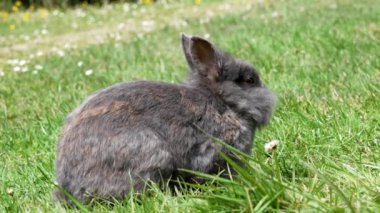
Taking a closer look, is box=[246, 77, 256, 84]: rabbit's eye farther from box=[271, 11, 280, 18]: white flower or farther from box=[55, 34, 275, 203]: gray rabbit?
box=[271, 11, 280, 18]: white flower

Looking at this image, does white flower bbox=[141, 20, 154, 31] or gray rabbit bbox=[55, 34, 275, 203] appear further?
white flower bbox=[141, 20, 154, 31]

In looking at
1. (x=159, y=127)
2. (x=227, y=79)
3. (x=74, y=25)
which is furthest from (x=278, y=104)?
(x=74, y=25)

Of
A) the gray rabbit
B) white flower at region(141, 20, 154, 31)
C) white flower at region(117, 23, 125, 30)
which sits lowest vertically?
white flower at region(117, 23, 125, 30)

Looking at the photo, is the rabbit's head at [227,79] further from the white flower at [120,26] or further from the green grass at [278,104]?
the white flower at [120,26]

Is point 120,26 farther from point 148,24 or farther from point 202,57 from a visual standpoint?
point 202,57

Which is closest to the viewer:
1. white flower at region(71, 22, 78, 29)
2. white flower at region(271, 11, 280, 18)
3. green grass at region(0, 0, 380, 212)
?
green grass at region(0, 0, 380, 212)

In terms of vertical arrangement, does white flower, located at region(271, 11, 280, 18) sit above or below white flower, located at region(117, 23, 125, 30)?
above

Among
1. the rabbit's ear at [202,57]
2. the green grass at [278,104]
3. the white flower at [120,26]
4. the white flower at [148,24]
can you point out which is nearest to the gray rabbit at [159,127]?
the rabbit's ear at [202,57]

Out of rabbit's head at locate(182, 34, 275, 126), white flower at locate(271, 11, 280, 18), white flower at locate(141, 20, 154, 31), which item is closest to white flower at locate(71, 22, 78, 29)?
white flower at locate(141, 20, 154, 31)
